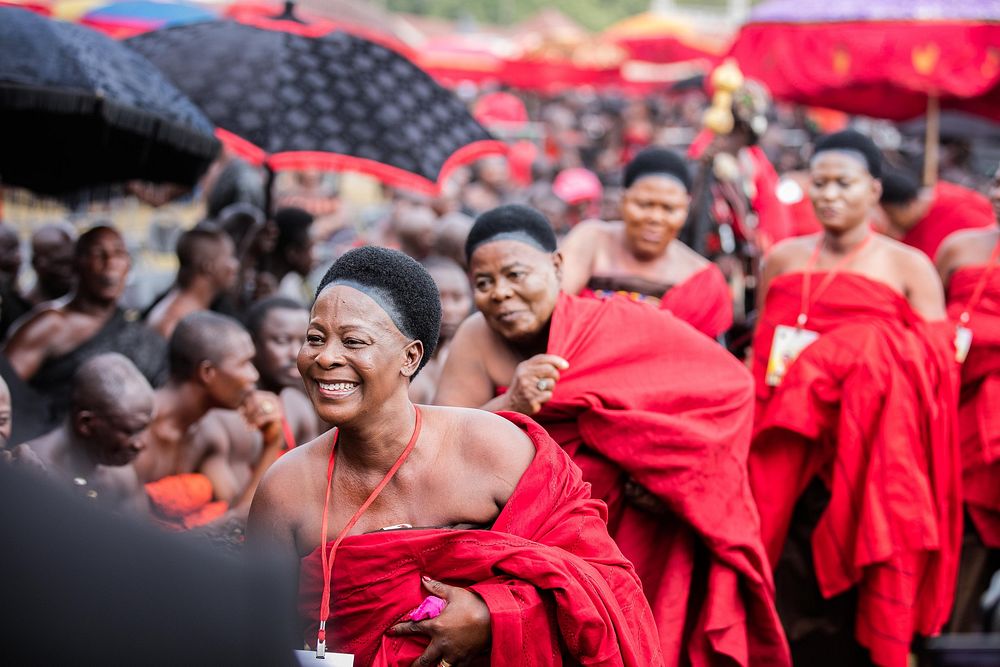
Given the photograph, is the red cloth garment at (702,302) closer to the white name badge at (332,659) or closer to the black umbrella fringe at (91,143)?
the black umbrella fringe at (91,143)

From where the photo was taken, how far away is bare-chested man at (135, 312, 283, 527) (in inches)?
179

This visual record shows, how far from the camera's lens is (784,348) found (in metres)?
5.02

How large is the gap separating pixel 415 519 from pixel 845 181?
312cm

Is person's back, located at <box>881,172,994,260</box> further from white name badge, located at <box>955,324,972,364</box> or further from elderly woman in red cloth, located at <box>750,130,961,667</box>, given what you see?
elderly woman in red cloth, located at <box>750,130,961,667</box>

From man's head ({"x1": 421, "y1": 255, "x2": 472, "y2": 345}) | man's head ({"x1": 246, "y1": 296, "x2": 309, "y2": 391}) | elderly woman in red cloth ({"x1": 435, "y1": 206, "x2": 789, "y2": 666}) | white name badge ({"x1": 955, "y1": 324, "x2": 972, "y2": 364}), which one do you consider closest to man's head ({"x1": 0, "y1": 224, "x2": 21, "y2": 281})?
man's head ({"x1": 246, "y1": 296, "x2": 309, "y2": 391})

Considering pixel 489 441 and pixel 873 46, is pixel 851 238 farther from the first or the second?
pixel 489 441

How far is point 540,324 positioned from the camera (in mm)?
3668

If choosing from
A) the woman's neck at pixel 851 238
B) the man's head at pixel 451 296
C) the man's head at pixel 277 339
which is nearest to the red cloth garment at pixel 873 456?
the woman's neck at pixel 851 238

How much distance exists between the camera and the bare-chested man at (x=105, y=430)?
13.5 ft

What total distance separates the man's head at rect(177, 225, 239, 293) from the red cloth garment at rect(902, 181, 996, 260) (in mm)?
4254

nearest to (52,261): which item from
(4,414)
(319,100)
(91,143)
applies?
(91,143)

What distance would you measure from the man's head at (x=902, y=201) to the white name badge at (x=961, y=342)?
216 cm

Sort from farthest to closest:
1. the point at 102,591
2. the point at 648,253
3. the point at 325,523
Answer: the point at 648,253, the point at 325,523, the point at 102,591

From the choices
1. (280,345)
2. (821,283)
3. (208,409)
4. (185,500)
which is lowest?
(185,500)
